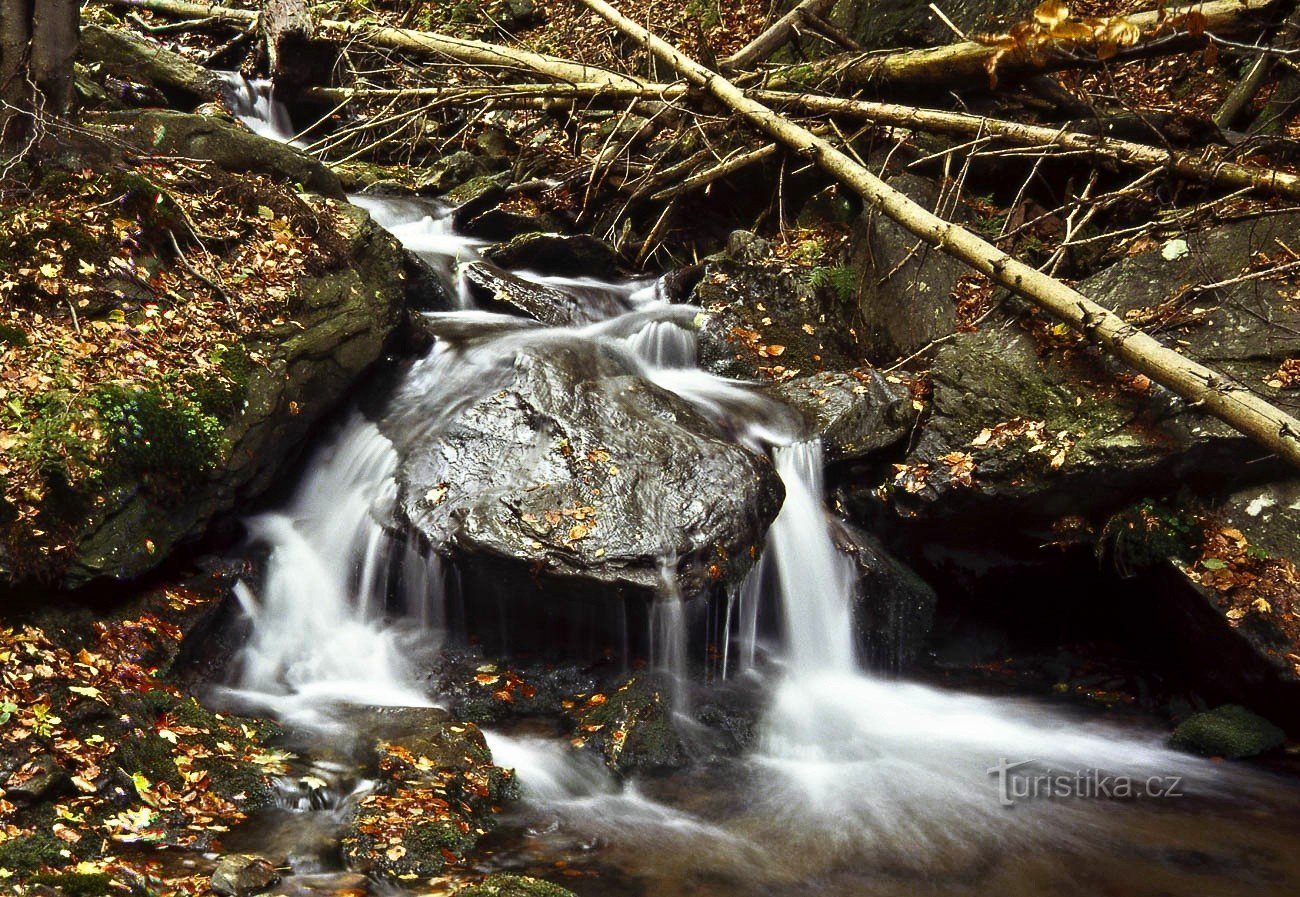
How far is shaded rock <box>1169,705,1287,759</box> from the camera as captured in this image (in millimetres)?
5863

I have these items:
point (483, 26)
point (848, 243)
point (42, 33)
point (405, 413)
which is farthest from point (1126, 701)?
point (483, 26)

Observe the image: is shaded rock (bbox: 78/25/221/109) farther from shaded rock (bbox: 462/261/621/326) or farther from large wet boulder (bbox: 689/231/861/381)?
large wet boulder (bbox: 689/231/861/381)

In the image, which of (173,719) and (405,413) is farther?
(405,413)

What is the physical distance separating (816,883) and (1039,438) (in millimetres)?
3847

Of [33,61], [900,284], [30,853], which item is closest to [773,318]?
[900,284]

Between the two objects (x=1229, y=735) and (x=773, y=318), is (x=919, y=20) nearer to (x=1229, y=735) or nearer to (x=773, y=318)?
(x=773, y=318)

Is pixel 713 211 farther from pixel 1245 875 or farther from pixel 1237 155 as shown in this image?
pixel 1245 875

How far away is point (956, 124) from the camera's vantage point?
8250 mm

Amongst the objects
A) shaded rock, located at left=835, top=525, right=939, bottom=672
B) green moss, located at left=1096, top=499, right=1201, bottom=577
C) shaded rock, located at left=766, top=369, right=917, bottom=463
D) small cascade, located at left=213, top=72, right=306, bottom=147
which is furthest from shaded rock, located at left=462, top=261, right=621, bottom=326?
green moss, located at left=1096, top=499, right=1201, bottom=577

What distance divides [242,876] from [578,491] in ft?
10.7

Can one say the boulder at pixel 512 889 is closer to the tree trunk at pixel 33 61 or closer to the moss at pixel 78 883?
the moss at pixel 78 883

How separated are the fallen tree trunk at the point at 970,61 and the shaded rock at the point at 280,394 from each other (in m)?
5.17

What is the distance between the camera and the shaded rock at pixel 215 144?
7.05 metres

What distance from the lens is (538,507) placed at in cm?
610
